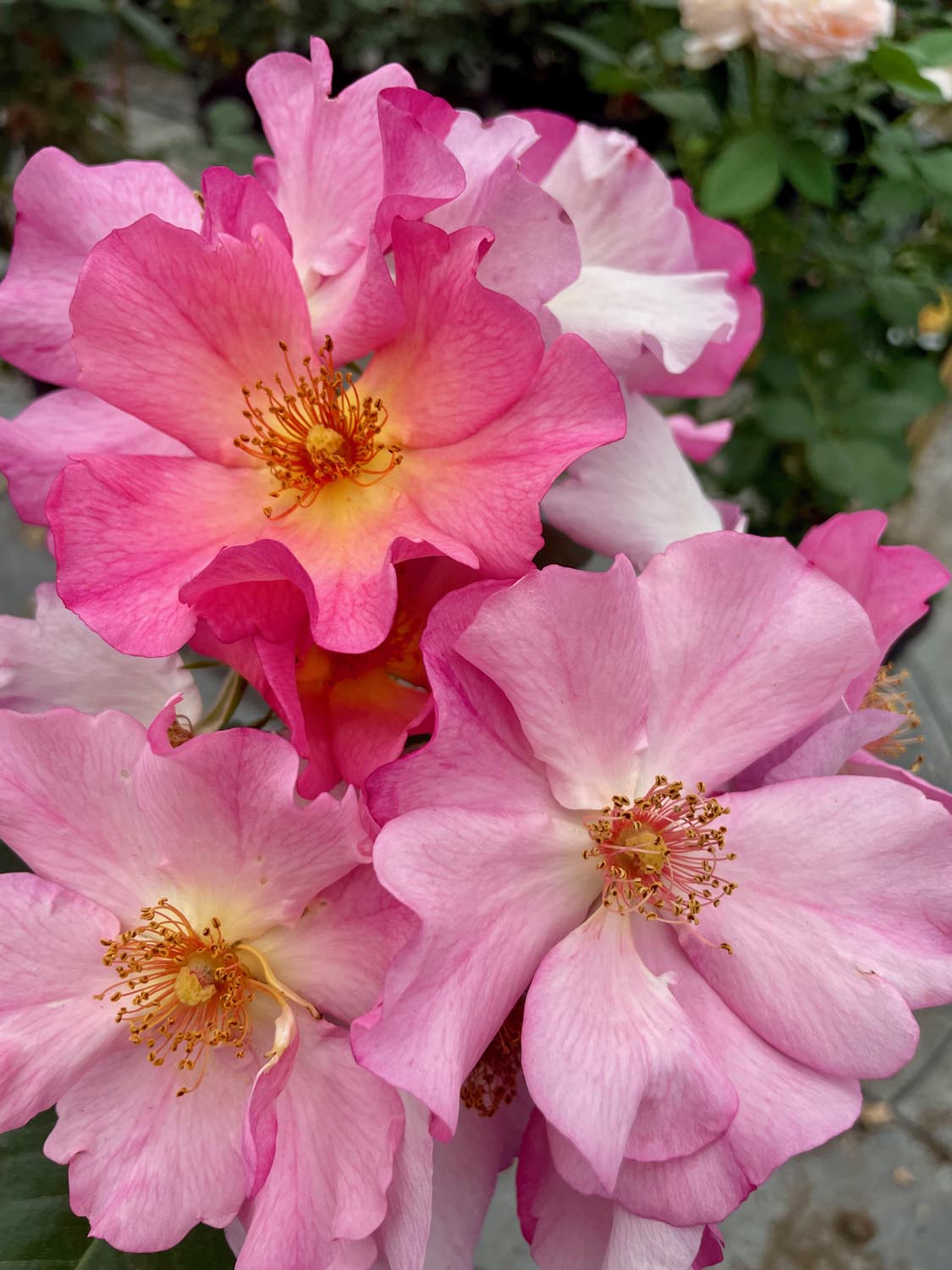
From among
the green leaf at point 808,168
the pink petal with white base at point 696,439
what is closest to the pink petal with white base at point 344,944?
the pink petal with white base at point 696,439

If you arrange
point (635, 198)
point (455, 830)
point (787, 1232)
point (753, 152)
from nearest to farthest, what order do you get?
point (455, 830) < point (635, 198) < point (753, 152) < point (787, 1232)

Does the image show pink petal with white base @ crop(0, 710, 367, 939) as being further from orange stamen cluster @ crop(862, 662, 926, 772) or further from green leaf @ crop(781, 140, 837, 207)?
green leaf @ crop(781, 140, 837, 207)

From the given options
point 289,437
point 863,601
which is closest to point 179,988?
point 289,437

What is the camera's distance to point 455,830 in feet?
1.35

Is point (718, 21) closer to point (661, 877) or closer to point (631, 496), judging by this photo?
point (631, 496)

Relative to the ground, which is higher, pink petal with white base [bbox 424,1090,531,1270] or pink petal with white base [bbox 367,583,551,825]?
pink petal with white base [bbox 367,583,551,825]

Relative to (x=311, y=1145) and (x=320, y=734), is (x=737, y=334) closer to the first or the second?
(x=320, y=734)

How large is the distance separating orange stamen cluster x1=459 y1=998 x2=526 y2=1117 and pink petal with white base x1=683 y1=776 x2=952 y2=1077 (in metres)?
0.09

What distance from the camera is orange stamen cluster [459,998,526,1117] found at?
0.49 m

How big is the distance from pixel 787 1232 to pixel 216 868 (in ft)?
4.23

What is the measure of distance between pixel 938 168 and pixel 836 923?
903 mm

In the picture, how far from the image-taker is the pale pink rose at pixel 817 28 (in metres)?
0.95

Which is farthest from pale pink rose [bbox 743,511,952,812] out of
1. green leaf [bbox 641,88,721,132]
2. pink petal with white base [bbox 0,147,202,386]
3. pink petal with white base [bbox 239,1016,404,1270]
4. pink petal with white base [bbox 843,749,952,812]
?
green leaf [bbox 641,88,721,132]

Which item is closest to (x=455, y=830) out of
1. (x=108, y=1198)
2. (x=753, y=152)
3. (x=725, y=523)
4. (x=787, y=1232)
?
(x=108, y=1198)
